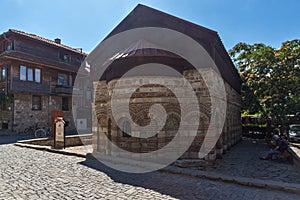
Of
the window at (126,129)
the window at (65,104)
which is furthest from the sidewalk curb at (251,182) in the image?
the window at (65,104)

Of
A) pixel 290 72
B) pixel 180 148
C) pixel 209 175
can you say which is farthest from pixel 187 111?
pixel 290 72

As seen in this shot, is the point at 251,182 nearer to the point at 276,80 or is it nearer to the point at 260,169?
the point at 260,169

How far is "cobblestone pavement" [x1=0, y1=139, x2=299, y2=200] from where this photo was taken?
4859 millimetres

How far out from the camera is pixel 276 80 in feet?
54.3

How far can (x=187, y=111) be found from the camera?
8906 mm

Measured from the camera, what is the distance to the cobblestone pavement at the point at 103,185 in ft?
15.9

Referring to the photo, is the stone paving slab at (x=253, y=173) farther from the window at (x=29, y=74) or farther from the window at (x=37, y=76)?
the window at (x=37, y=76)

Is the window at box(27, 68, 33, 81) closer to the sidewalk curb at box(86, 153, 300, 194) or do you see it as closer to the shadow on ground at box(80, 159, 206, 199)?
the shadow on ground at box(80, 159, 206, 199)

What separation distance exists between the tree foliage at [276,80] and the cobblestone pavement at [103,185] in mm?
13223

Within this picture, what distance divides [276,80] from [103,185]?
15783mm

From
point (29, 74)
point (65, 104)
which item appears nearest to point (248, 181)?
point (29, 74)

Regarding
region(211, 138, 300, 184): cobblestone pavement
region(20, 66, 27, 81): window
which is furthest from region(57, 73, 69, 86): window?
region(211, 138, 300, 184): cobblestone pavement

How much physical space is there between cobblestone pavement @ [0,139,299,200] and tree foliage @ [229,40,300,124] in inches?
521

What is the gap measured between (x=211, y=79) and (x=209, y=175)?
13.5 feet
